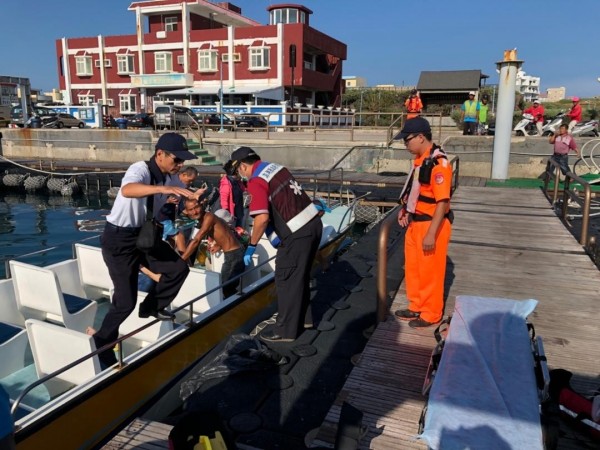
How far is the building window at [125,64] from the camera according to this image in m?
46.1

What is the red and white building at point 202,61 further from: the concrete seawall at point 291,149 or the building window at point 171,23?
the concrete seawall at point 291,149

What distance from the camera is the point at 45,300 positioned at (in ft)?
17.1

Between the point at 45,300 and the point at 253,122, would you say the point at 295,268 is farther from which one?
the point at 253,122

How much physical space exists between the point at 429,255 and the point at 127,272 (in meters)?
2.72

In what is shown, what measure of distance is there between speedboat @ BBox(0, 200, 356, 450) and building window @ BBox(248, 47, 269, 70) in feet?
123

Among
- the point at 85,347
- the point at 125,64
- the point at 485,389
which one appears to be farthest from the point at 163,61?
the point at 485,389

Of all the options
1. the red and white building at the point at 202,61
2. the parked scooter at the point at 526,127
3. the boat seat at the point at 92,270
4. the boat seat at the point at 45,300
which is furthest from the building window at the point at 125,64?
the boat seat at the point at 45,300

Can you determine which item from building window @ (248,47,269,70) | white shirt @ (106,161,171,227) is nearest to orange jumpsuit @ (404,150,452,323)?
white shirt @ (106,161,171,227)

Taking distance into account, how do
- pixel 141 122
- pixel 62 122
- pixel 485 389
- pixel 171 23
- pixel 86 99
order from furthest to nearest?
pixel 86 99, pixel 171 23, pixel 141 122, pixel 62 122, pixel 485 389

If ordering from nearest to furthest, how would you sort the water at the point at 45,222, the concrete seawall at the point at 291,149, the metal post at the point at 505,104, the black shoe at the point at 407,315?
the black shoe at the point at 407,315 < the metal post at the point at 505,104 < the water at the point at 45,222 < the concrete seawall at the point at 291,149

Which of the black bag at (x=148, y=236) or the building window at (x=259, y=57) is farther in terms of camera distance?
the building window at (x=259, y=57)

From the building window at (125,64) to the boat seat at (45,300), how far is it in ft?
150

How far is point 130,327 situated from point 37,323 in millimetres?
1174

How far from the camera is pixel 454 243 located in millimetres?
7625
